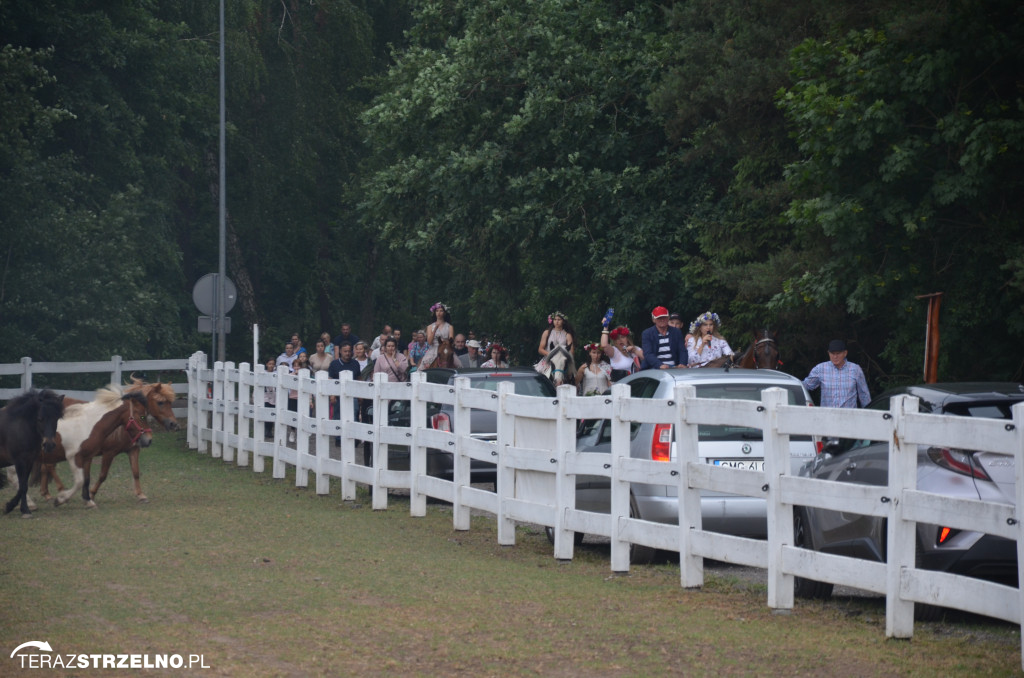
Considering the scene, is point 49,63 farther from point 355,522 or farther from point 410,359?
point 355,522

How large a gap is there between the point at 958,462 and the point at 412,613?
3.56m

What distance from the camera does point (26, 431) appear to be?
16266 millimetres

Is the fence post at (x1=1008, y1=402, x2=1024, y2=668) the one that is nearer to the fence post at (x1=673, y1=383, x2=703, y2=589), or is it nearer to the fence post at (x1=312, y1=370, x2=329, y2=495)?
the fence post at (x1=673, y1=383, x2=703, y2=589)

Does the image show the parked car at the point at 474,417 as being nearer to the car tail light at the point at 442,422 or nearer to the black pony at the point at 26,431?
the car tail light at the point at 442,422

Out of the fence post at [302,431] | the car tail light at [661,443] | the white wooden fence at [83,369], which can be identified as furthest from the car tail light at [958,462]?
the white wooden fence at [83,369]

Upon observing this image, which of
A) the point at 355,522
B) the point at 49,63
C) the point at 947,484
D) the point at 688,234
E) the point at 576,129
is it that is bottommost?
the point at 355,522

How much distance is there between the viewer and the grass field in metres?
7.83

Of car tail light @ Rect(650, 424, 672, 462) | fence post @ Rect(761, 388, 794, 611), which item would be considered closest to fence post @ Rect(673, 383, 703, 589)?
fence post @ Rect(761, 388, 794, 611)

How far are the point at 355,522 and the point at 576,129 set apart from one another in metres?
17.4

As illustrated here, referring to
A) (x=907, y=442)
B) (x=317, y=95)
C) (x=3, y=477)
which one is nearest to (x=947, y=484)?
(x=907, y=442)

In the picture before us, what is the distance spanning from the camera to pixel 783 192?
88.0 ft

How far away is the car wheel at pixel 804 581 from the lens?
1015cm

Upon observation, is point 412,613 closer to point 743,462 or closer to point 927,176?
point 743,462

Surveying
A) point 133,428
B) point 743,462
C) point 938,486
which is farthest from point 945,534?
point 133,428
